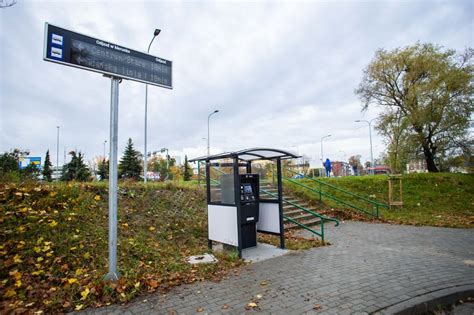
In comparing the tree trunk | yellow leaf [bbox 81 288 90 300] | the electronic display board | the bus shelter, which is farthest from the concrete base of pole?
the tree trunk

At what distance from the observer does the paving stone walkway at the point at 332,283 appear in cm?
370

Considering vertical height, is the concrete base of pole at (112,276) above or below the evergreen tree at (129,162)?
below

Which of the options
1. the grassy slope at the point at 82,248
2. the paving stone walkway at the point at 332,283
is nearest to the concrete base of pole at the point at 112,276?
the grassy slope at the point at 82,248

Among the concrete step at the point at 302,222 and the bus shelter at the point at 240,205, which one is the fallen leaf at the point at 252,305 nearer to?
the bus shelter at the point at 240,205

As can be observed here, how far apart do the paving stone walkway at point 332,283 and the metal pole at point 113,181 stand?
82cm

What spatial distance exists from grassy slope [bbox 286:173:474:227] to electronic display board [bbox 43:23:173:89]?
10.4 m

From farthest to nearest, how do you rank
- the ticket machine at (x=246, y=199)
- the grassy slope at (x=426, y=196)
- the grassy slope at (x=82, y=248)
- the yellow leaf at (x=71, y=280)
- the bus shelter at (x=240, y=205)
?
1. the grassy slope at (x=426, y=196)
2. the ticket machine at (x=246, y=199)
3. the bus shelter at (x=240, y=205)
4. the yellow leaf at (x=71, y=280)
5. the grassy slope at (x=82, y=248)

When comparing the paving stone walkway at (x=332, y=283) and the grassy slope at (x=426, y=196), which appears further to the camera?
the grassy slope at (x=426, y=196)

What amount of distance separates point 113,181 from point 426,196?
15.6m

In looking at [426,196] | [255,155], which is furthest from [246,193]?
[426,196]

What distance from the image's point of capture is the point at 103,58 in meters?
4.62

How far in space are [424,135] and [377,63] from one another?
659 centimetres

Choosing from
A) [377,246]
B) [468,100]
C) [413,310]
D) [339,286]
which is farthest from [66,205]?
[468,100]

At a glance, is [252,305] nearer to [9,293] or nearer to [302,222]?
[9,293]
